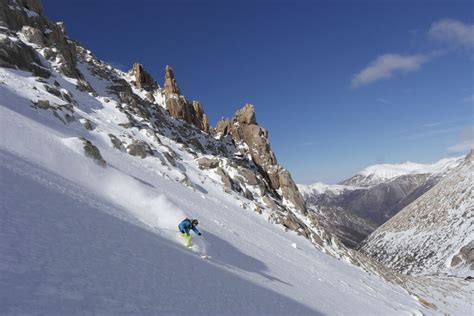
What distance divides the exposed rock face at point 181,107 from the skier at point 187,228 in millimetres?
84274

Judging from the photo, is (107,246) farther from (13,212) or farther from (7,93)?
(7,93)

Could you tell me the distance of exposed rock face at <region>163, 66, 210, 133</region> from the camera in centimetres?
10369

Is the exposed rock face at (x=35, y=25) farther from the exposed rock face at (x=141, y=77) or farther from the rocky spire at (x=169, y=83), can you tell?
the rocky spire at (x=169, y=83)

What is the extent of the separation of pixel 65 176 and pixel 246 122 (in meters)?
99.3

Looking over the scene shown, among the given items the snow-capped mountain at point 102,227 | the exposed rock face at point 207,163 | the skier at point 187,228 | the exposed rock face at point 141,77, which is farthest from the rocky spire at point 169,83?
the skier at point 187,228

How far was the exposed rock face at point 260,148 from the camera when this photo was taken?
10162cm

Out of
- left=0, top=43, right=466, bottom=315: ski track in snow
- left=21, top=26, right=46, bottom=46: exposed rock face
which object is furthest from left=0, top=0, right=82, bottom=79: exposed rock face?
left=0, top=43, right=466, bottom=315: ski track in snow

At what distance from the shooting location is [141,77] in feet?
354

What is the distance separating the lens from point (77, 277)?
10.7 meters

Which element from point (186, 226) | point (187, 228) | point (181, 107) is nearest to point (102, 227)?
point (186, 226)

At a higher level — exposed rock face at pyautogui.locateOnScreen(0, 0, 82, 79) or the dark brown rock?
the dark brown rock

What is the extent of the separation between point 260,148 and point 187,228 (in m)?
93.0

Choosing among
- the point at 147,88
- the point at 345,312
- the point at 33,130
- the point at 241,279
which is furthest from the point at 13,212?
the point at 147,88

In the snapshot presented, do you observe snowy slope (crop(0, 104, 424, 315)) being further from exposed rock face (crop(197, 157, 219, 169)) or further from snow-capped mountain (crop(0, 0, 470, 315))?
exposed rock face (crop(197, 157, 219, 169))
